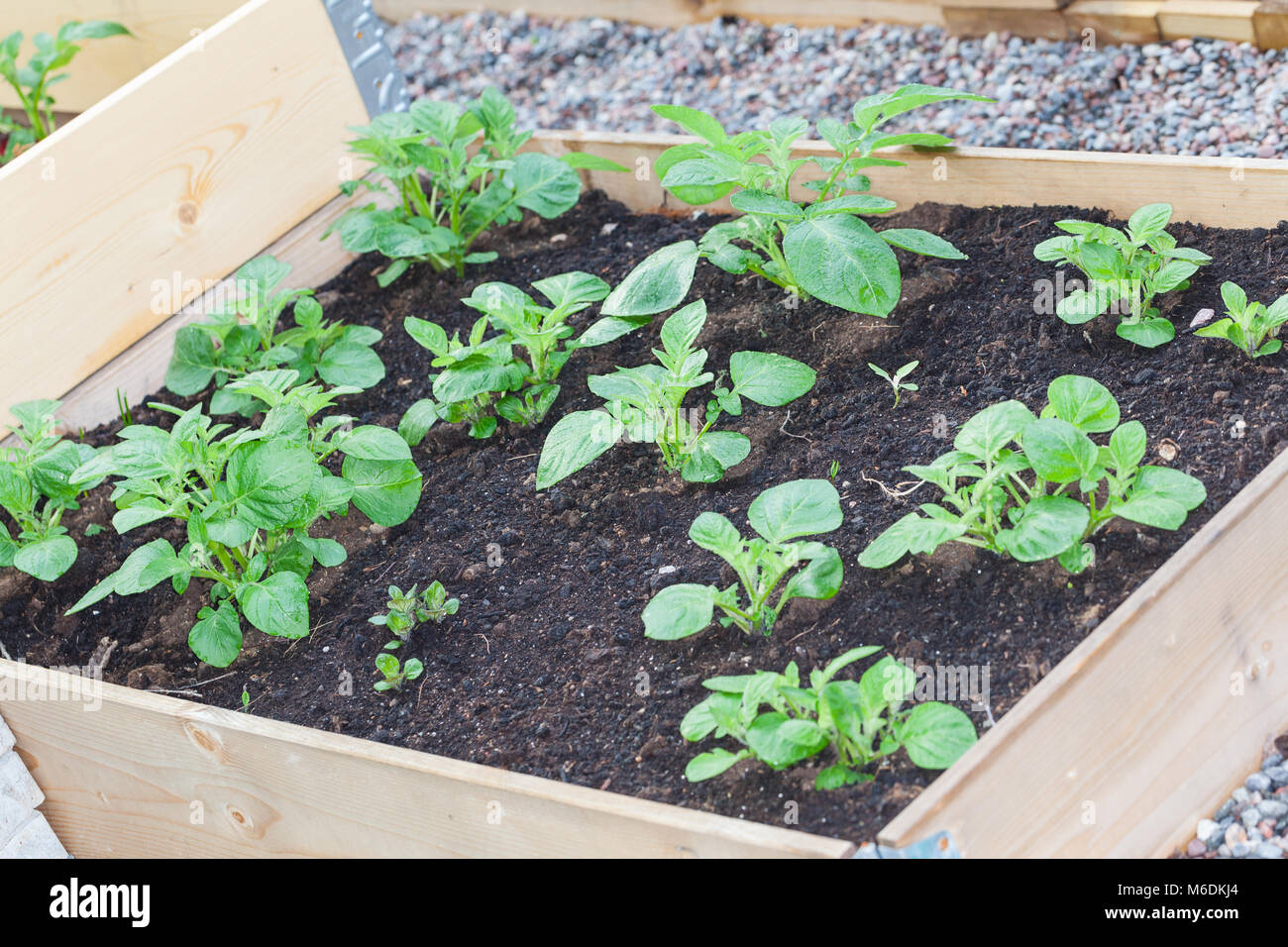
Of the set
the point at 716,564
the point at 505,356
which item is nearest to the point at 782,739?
the point at 716,564

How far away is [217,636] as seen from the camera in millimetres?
1882

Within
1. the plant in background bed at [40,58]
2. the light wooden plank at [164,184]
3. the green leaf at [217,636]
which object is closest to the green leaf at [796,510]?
the green leaf at [217,636]

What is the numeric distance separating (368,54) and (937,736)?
213cm

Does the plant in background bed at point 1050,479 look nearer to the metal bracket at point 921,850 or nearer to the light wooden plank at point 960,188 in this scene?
the metal bracket at point 921,850

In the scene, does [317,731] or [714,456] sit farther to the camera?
[714,456]

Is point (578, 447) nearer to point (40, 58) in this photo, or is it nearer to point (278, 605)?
point (278, 605)

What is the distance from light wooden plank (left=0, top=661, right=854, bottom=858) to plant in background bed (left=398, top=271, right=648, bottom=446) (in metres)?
0.65

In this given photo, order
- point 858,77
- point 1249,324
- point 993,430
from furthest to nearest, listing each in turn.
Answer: point 858,77, point 1249,324, point 993,430

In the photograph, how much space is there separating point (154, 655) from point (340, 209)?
1.25 m

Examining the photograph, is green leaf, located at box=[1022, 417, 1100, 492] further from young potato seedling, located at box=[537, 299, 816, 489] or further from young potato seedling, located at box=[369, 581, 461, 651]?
young potato seedling, located at box=[369, 581, 461, 651]

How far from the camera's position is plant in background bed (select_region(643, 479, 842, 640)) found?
1.62 metres

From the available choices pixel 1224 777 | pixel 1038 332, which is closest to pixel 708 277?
pixel 1038 332

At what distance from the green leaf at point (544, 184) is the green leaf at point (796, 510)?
1.09m

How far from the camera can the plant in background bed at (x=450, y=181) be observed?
8.32ft
